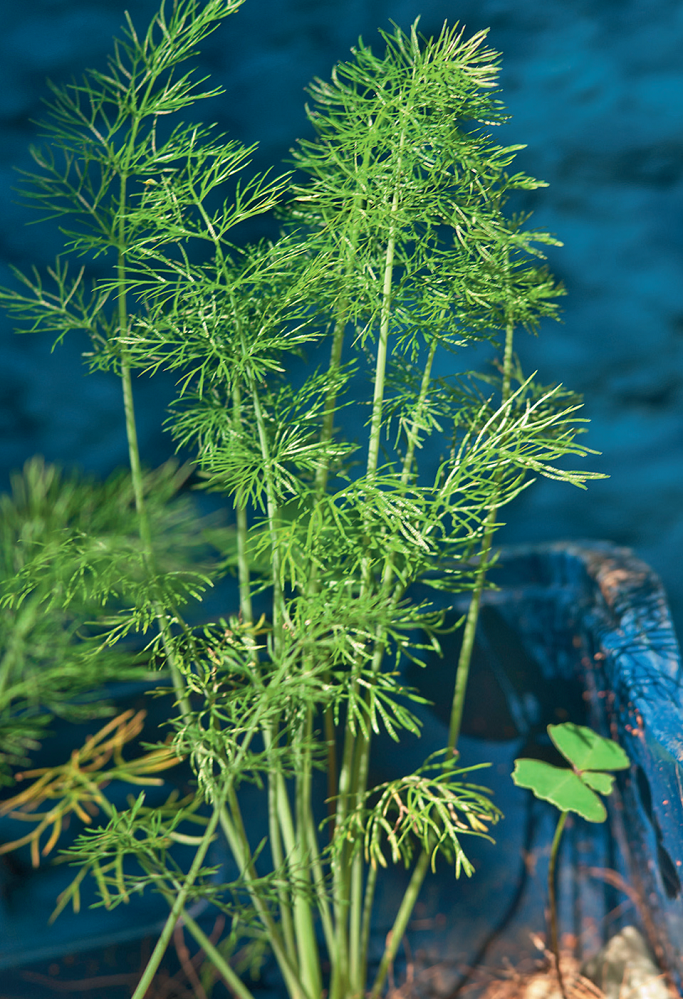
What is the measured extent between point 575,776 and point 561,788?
0.07ft

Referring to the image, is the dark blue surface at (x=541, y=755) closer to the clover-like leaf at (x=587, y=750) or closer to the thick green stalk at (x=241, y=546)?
the clover-like leaf at (x=587, y=750)

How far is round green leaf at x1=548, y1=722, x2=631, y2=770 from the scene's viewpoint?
505 mm

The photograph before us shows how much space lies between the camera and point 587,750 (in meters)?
0.52

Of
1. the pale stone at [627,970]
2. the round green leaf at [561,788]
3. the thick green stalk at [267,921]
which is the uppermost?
the round green leaf at [561,788]

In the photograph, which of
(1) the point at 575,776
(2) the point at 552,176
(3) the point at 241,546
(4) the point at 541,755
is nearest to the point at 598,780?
(1) the point at 575,776

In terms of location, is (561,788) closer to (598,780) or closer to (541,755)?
(598,780)

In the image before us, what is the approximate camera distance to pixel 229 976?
0.51m

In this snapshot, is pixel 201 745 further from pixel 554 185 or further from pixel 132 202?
pixel 554 185

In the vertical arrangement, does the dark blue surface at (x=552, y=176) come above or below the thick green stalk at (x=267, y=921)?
above

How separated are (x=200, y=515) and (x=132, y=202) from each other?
1.18 ft

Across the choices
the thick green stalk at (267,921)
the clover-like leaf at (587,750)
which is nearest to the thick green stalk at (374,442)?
the thick green stalk at (267,921)

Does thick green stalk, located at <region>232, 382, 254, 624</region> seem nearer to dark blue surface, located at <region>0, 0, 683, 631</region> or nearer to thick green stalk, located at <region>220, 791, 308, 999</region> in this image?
thick green stalk, located at <region>220, 791, 308, 999</region>

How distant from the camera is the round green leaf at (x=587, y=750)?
0.51m

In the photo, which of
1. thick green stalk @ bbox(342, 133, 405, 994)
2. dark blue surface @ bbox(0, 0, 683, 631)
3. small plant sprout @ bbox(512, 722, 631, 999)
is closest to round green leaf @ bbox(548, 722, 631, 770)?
small plant sprout @ bbox(512, 722, 631, 999)
